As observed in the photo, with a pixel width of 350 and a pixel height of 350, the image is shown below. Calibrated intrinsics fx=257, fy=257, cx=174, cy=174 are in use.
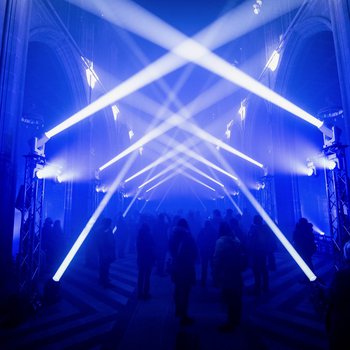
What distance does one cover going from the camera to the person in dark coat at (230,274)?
4762 millimetres

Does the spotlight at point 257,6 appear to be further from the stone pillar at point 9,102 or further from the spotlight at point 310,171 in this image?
the stone pillar at point 9,102

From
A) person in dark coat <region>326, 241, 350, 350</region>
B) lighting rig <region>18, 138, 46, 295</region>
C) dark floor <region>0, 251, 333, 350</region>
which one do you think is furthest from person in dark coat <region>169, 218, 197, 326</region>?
lighting rig <region>18, 138, 46, 295</region>

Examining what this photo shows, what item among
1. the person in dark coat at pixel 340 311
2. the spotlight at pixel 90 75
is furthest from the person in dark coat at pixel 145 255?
the spotlight at pixel 90 75

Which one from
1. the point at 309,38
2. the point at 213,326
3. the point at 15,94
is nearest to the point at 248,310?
the point at 213,326

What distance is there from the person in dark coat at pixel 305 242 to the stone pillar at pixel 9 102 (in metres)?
7.59

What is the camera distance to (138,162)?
30094mm

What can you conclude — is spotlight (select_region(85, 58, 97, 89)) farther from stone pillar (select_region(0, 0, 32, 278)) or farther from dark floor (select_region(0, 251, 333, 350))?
dark floor (select_region(0, 251, 333, 350))

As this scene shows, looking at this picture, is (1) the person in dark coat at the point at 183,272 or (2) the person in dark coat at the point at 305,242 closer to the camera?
(1) the person in dark coat at the point at 183,272

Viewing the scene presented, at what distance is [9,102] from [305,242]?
864cm

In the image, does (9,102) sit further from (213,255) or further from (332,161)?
(332,161)

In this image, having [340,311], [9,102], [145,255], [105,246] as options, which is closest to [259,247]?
[145,255]

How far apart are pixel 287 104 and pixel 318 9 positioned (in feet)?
13.5

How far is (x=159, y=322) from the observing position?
5227 millimetres

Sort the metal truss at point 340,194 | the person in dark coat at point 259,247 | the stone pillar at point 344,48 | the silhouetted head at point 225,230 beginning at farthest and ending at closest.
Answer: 1. the person in dark coat at point 259,247
2. the stone pillar at point 344,48
3. the metal truss at point 340,194
4. the silhouetted head at point 225,230
